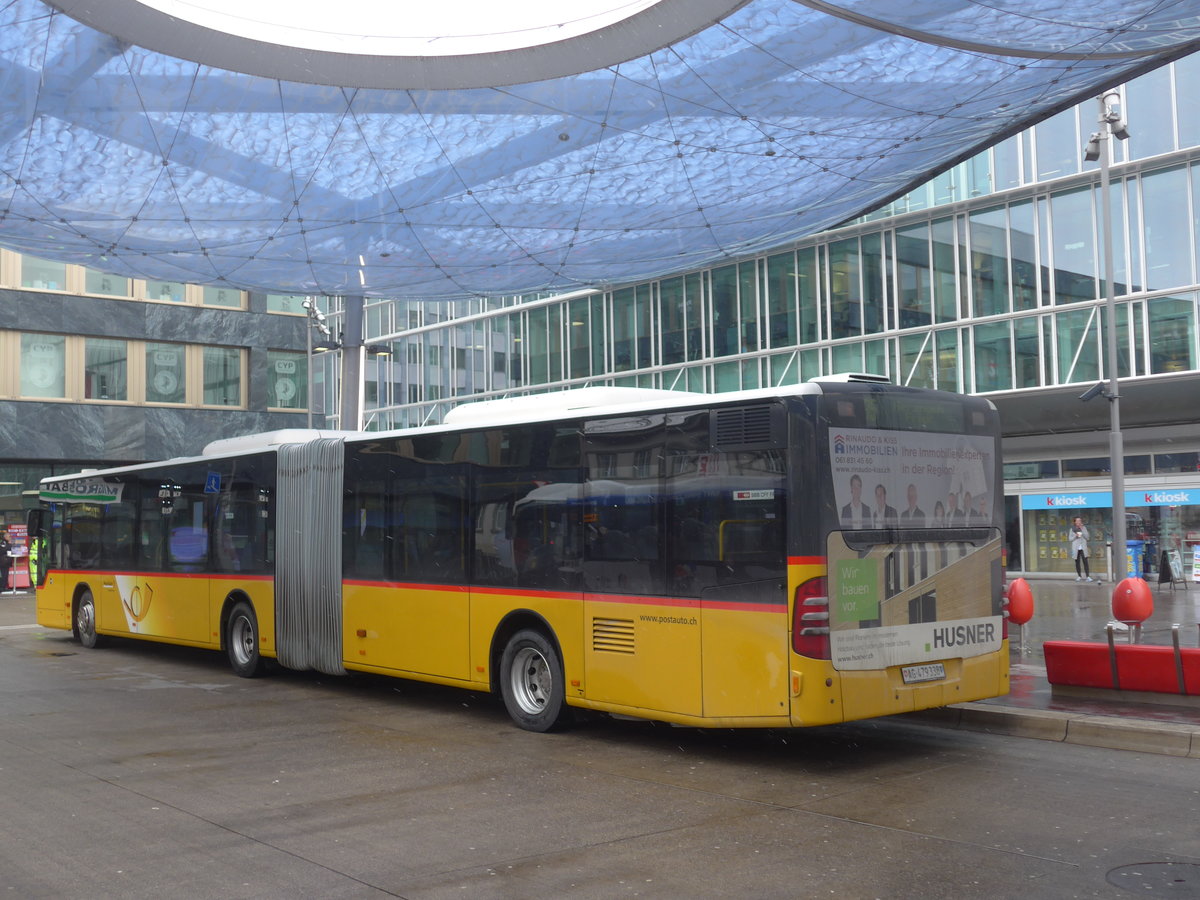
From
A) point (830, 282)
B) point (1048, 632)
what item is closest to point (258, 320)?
point (830, 282)

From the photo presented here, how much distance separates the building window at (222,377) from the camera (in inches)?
1784

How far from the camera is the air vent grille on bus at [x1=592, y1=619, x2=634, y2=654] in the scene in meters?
10.2

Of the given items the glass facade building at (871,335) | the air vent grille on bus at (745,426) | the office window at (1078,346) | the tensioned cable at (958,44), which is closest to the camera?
the air vent grille on bus at (745,426)

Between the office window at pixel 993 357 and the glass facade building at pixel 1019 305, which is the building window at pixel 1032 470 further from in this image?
the office window at pixel 993 357

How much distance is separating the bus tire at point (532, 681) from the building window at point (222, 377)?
36.6 meters

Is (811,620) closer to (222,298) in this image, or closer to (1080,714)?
(1080,714)

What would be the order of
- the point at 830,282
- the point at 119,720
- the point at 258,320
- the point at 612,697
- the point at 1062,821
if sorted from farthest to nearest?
the point at 258,320 < the point at 830,282 < the point at 119,720 < the point at 612,697 < the point at 1062,821

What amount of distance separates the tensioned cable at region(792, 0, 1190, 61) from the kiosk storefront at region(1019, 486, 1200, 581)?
1994 centimetres

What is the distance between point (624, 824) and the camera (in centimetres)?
748

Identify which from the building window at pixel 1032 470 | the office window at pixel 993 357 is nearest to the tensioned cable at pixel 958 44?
the office window at pixel 993 357

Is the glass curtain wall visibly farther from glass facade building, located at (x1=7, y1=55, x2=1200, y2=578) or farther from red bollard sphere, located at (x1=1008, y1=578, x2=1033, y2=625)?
red bollard sphere, located at (x1=1008, y1=578, x2=1033, y2=625)

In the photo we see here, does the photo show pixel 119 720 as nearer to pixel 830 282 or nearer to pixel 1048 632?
pixel 1048 632

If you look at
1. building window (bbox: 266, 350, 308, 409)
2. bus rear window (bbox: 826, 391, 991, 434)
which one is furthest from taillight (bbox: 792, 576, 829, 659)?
building window (bbox: 266, 350, 308, 409)

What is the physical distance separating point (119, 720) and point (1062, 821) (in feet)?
30.1
